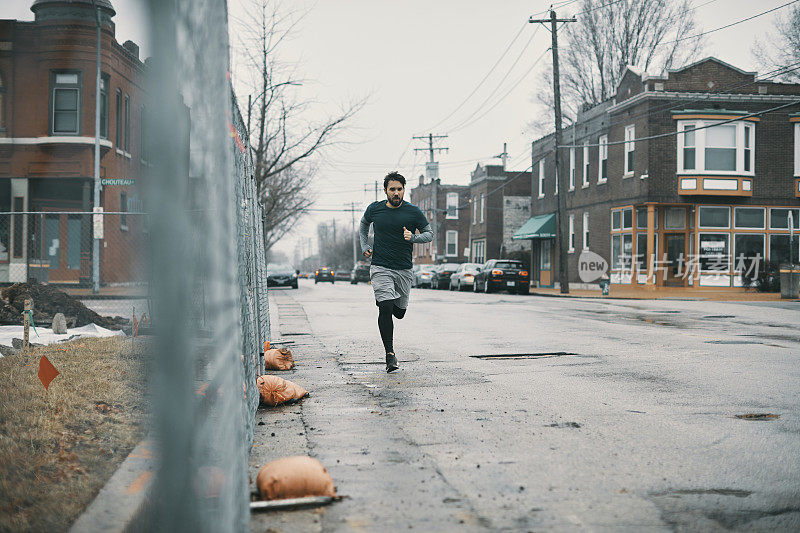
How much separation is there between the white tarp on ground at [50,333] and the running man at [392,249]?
417cm

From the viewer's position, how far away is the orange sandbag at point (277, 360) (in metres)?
7.83

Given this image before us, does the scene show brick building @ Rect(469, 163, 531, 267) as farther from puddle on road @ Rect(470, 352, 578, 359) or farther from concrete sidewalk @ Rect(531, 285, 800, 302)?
puddle on road @ Rect(470, 352, 578, 359)

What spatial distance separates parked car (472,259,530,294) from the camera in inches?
1336

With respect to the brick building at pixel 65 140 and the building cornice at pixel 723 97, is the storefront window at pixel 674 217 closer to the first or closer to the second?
the building cornice at pixel 723 97

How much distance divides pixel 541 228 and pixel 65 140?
115 ft

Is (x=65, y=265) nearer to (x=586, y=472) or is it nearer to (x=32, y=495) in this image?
(x=32, y=495)

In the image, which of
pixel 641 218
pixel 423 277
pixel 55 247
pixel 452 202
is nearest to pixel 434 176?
pixel 452 202

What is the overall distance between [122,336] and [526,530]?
8.13 metres

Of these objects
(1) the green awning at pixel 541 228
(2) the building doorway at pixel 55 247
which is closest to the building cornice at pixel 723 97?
(1) the green awning at pixel 541 228

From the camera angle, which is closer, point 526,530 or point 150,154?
point 150,154

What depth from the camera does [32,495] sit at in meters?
3.35

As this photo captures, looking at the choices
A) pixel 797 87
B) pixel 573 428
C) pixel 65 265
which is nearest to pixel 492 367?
pixel 573 428

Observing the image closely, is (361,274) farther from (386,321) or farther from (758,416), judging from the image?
(758,416)

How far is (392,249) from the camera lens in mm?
8031
